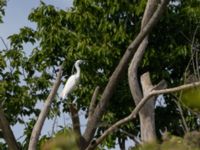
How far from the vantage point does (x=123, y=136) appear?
11.4 metres

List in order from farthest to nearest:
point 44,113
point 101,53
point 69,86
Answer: point 101,53 → point 69,86 → point 44,113

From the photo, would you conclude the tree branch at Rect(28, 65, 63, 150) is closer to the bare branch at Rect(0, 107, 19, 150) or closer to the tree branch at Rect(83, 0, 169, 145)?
the bare branch at Rect(0, 107, 19, 150)

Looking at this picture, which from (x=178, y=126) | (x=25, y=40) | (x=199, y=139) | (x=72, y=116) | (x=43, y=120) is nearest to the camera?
(x=199, y=139)

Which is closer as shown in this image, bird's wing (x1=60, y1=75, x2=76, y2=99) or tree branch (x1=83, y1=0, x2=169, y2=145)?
tree branch (x1=83, y1=0, x2=169, y2=145)

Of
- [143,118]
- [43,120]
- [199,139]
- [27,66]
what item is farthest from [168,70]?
[199,139]

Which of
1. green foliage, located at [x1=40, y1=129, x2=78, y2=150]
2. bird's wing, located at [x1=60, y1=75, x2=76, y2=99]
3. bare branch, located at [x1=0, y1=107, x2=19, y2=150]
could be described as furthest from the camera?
bird's wing, located at [x1=60, y1=75, x2=76, y2=99]

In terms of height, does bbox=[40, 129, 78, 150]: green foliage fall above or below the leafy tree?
below

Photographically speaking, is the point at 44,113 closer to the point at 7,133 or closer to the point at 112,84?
the point at 7,133

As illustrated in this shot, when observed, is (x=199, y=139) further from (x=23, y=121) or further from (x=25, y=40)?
(x=25, y=40)

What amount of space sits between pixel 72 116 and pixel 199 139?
3.47 meters

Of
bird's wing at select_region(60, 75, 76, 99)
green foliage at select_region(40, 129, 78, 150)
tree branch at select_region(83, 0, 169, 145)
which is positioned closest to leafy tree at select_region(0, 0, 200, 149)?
bird's wing at select_region(60, 75, 76, 99)

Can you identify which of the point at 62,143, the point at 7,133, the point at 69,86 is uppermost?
the point at 69,86

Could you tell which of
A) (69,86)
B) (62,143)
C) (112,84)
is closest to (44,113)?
(112,84)

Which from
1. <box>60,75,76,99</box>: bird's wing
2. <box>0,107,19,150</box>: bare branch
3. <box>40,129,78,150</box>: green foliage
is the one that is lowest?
<box>40,129,78,150</box>: green foliage
